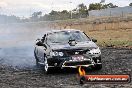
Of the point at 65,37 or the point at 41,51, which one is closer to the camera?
the point at 65,37

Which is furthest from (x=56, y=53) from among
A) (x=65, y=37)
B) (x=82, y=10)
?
(x=82, y=10)

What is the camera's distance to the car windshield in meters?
15.1

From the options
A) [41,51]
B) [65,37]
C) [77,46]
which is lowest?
[41,51]

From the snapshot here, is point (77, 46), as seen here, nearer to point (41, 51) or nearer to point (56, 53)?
point (56, 53)

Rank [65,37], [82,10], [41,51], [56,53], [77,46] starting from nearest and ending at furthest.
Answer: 1. [56,53]
2. [77,46]
3. [65,37]
4. [41,51]
5. [82,10]

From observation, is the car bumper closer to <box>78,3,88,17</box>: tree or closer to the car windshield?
the car windshield

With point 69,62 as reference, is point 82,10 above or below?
below

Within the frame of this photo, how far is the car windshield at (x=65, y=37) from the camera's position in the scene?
595 inches

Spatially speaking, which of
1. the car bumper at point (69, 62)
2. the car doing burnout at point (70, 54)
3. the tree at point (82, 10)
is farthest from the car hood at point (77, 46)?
the tree at point (82, 10)

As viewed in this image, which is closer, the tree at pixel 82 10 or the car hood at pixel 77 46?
the car hood at pixel 77 46

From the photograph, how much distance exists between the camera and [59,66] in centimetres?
1391

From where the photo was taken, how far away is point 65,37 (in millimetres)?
15312

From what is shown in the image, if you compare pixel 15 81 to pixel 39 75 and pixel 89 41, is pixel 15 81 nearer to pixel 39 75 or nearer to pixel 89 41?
pixel 39 75

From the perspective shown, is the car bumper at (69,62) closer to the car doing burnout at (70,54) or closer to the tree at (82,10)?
the car doing burnout at (70,54)
